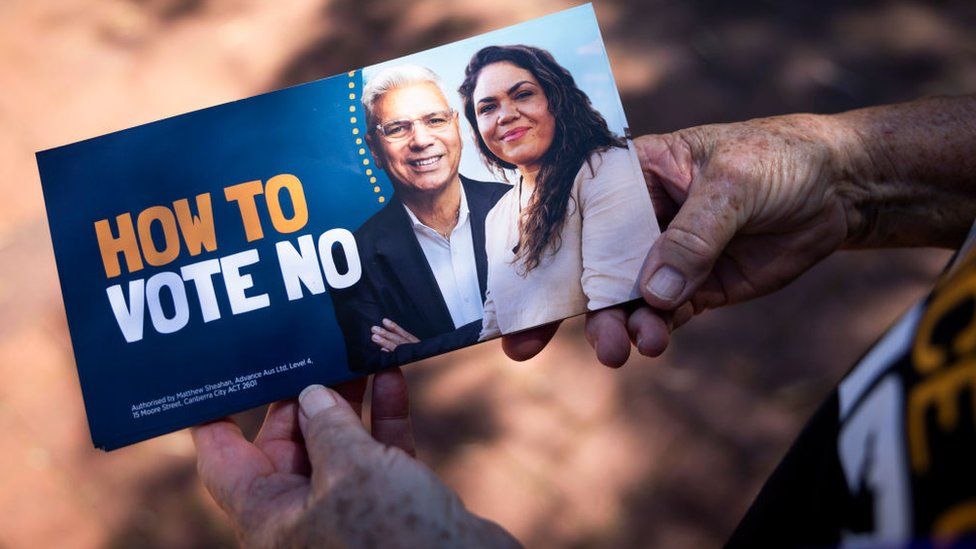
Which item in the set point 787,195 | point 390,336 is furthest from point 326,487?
point 787,195

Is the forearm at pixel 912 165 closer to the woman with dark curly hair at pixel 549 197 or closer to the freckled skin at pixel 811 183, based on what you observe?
the freckled skin at pixel 811 183

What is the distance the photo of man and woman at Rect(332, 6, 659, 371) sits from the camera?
91 centimetres

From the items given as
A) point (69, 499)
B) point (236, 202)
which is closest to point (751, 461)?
point (236, 202)

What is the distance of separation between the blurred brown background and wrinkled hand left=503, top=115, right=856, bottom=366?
0.28 meters

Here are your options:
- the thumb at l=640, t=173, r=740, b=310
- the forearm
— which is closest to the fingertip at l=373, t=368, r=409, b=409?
the thumb at l=640, t=173, r=740, b=310

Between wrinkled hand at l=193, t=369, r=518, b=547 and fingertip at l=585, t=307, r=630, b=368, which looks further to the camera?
fingertip at l=585, t=307, r=630, b=368

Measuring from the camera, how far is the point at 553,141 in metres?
0.95

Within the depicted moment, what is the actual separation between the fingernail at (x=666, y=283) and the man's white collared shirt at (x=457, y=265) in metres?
0.21

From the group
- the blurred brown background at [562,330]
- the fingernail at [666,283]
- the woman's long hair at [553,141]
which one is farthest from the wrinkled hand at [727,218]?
the blurred brown background at [562,330]

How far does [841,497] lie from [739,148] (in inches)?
22.8

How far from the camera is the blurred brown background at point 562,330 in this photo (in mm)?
1261

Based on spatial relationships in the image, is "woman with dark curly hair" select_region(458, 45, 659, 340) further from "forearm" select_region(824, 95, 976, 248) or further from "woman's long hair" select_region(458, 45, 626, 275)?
"forearm" select_region(824, 95, 976, 248)

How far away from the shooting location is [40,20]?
1.64 meters

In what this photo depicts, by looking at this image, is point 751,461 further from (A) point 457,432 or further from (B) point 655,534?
(A) point 457,432
